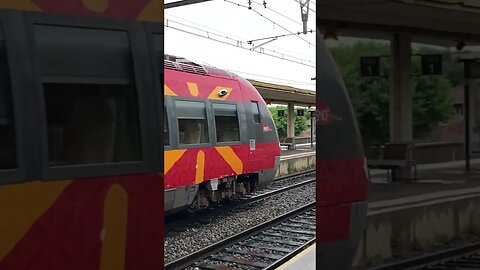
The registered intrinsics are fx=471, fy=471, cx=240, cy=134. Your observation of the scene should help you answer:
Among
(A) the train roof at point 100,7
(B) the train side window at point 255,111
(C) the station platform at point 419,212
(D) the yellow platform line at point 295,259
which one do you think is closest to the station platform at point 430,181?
(C) the station platform at point 419,212

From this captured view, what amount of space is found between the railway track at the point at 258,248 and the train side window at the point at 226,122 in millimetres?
1851

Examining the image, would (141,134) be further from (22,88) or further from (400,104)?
(400,104)

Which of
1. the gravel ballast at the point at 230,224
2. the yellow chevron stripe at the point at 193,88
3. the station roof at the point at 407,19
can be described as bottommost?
the gravel ballast at the point at 230,224

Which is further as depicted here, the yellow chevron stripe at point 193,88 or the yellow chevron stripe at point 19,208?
the yellow chevron stripe at point 193,88

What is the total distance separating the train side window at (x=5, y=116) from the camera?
96 cm

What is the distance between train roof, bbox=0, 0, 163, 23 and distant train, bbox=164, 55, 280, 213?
5644 millimetres

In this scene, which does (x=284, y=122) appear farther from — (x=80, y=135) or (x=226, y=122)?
(x=80, y=135)

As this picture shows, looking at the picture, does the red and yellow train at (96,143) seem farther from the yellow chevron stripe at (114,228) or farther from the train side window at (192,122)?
the train side window at (192,122)

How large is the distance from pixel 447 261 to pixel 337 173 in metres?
0.48

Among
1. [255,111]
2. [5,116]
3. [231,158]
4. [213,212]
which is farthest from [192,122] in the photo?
[5,116]

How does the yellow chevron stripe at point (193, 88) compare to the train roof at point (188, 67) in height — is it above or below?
below

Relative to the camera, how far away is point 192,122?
7742mm

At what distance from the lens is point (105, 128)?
1.10 meters

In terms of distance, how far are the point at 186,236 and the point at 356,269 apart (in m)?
5.85
